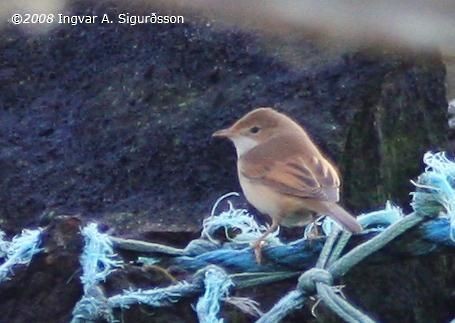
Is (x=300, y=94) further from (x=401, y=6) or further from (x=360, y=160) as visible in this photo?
(x=401, y=6)

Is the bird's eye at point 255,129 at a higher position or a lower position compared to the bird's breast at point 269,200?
higher

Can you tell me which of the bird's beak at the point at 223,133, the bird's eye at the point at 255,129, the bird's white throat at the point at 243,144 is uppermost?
the bird's beak at the point at 223,133

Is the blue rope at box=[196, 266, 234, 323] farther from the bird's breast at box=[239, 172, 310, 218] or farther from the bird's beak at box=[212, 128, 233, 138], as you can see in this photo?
the bird's beak at box=[212, 128, 233, 138]

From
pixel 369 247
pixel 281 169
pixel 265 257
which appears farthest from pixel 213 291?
pixel 281 169

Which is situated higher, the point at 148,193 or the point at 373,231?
the point at 373,231

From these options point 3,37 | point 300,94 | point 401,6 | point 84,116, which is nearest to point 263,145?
point 300,94

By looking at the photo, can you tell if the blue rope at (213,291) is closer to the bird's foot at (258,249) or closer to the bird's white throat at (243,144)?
the bird's foot at (258,249)

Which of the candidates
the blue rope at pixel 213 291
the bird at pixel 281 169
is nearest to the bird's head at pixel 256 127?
the bird at pixel 281 169

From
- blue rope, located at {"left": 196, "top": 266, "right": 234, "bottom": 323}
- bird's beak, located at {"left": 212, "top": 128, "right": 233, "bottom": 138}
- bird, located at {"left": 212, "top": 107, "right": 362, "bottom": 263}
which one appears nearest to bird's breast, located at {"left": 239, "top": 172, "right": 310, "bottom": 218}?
bird, located at {"left": 212, "top": 107, "right": 362, "bottom": 263}
